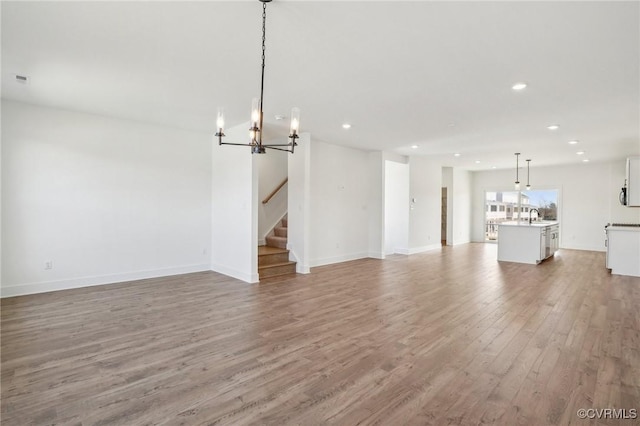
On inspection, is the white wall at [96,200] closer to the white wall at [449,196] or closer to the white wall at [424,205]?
the white wall at [424,205]

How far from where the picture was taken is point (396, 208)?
363 inches

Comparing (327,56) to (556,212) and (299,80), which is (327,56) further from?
(556,212)

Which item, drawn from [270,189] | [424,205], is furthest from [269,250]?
[424,205]

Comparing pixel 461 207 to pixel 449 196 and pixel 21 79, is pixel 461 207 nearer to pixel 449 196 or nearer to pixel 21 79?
pixel 449 196

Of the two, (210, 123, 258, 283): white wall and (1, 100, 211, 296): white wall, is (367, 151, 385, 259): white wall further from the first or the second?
(1, 100, 211, 296): white wall

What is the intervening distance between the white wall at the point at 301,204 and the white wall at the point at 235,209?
1087 mm

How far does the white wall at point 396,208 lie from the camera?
29.3 feet

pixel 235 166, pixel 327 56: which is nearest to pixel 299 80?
pixel 327 56

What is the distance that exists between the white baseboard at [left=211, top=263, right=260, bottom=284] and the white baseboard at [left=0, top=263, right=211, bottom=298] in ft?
0.85

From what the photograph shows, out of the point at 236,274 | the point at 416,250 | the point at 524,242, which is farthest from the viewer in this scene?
the point at 416,250

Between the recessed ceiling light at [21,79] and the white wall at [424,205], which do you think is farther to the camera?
the white wall at [424,205]

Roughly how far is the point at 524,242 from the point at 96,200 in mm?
8813

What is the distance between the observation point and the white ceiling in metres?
2.35

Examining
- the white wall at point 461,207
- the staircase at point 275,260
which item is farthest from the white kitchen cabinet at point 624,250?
the staircase at point 275,260
